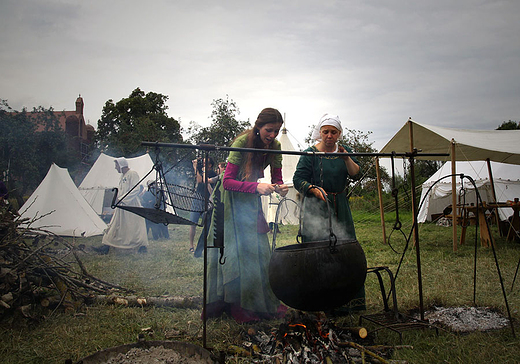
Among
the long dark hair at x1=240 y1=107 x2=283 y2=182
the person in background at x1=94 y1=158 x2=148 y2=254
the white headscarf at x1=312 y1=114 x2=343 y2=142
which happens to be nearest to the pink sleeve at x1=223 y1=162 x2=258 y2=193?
the long dark hair at x1=240 y1=107 x2=283 y2=182

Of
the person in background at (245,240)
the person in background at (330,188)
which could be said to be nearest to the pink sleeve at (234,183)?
the person in background at (245,240)

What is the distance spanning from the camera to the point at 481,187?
9648 mm

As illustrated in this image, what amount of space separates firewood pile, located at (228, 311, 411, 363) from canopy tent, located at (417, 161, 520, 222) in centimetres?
775

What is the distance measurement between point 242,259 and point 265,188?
62 cm

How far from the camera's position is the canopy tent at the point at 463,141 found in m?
5.43

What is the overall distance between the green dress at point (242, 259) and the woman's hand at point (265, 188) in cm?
22

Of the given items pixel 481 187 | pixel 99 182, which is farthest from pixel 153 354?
pixel 99 182

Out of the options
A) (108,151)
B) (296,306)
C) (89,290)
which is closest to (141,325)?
(89,290)

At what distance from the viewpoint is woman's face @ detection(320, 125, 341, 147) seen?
256 cm

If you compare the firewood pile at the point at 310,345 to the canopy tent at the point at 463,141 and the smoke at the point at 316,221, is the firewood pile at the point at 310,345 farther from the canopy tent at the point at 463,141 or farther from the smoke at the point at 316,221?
the canopy tent at the point at 463,141

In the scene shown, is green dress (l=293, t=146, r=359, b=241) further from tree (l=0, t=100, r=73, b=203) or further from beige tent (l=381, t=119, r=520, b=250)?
tree (l=0, t=100, r=73, b=203)

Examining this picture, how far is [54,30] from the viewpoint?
6.67 m

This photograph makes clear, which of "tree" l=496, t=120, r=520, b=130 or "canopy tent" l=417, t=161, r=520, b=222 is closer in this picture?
"canopy tent" l=417, t=161, r=520, b=222

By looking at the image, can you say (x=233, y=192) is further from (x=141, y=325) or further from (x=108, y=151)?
(x=108, y=151)
